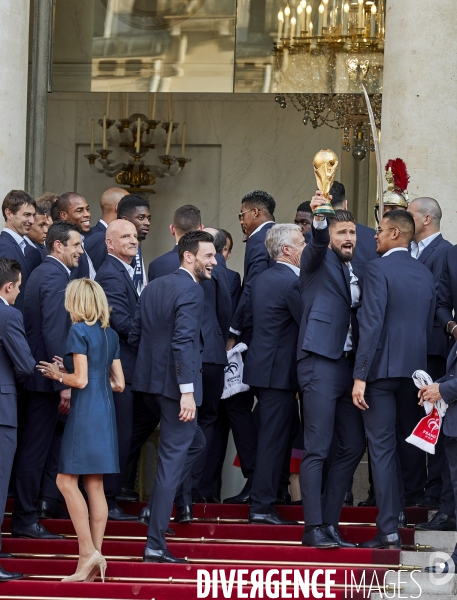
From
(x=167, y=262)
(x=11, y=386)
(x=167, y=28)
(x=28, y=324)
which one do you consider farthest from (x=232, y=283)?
(x=167, y=28)

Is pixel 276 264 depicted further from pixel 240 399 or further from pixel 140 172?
pixel 140 172

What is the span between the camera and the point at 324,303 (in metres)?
7.34

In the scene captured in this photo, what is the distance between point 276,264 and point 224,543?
→ 180 centimetres

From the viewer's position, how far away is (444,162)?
904 centimetres

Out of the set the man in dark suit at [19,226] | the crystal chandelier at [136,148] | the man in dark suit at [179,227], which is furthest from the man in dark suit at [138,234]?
the crystal chandelier at [136,148]

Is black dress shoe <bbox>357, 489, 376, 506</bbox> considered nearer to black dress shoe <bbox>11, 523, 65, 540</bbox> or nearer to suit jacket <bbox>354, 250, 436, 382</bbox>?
suit jacket <bbox>354, 250, 436, 382</bbox>

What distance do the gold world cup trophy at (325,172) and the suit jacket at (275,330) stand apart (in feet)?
3.37

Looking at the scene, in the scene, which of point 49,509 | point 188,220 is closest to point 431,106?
point 188,220

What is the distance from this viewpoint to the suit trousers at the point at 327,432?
23.7 feet

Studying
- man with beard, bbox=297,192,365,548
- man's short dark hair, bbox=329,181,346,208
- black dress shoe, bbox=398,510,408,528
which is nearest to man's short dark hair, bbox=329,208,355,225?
man with beard, bbox=297,192,365,548

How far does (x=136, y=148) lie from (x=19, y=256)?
5087mm

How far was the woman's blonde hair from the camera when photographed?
6973 millimetres

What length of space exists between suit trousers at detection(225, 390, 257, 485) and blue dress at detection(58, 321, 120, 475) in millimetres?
1444

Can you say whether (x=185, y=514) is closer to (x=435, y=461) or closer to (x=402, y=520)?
(x=402, y=520)
